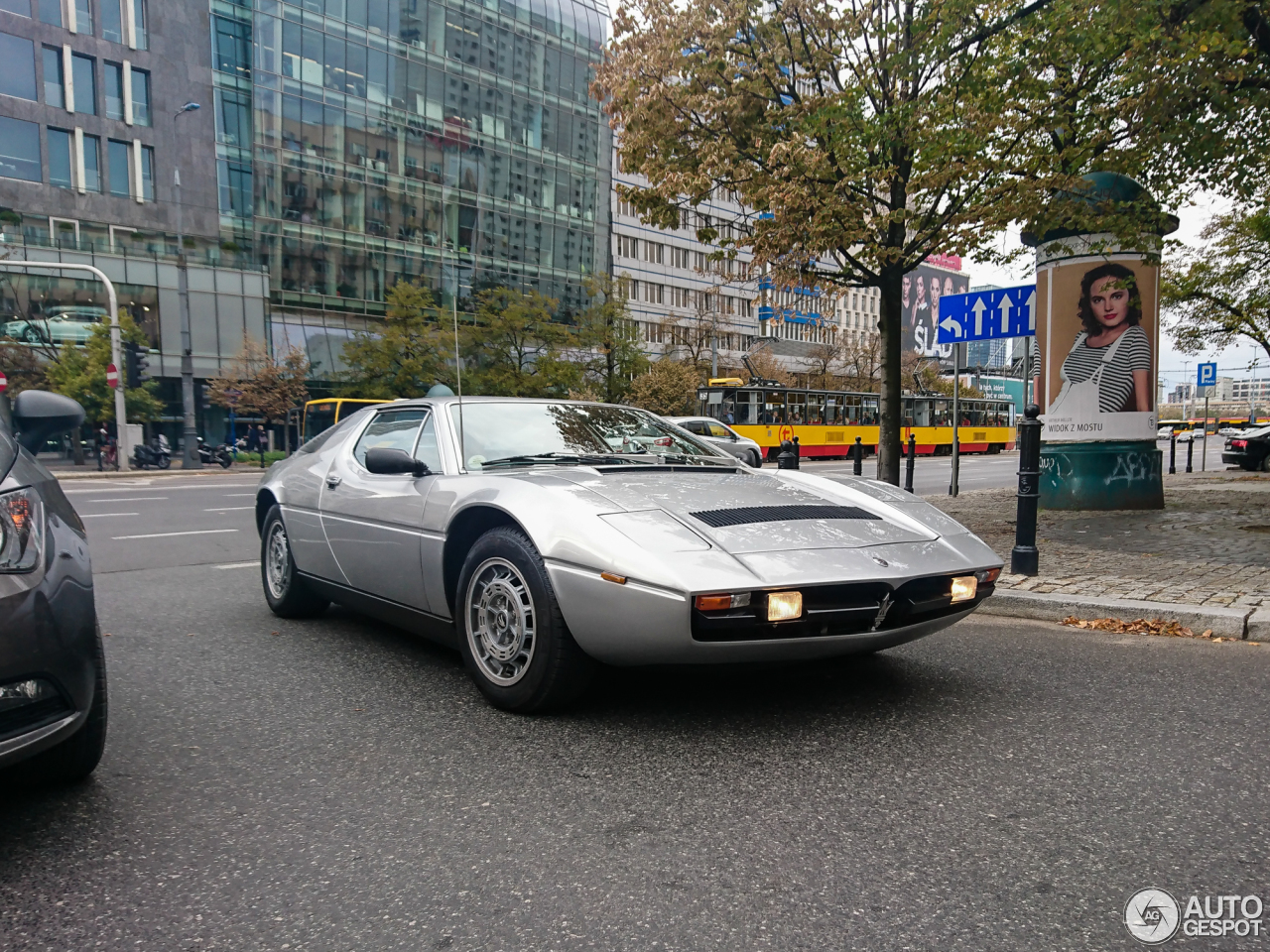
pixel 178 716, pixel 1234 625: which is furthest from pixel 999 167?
pixel 178 716

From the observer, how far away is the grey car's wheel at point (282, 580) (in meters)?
5.21

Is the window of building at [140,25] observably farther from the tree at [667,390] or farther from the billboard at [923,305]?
the billboard at [923,305]

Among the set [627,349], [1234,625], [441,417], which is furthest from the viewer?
[627,349]

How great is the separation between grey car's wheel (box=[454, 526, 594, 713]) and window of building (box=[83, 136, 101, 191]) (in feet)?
146

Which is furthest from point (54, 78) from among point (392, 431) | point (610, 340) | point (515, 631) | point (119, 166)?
point (515, 631)

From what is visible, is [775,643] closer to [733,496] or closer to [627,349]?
[733,496]

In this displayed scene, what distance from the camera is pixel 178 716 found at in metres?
3.49

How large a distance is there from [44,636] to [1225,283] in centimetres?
2496

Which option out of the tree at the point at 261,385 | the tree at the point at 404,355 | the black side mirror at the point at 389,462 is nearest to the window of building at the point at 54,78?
the tree at the point at 261,385

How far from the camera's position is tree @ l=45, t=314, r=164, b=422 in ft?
A: 105

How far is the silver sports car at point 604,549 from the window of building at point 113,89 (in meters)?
44.0

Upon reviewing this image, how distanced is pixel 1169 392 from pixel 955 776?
14893 centimetres

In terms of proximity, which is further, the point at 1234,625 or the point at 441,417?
the point at 1234,625

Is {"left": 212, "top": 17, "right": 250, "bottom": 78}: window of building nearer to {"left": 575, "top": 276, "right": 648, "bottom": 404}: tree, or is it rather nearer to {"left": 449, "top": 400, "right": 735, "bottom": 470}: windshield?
{"left": 575, "top": 276, "right": 648, "bottom": 404}: tree
